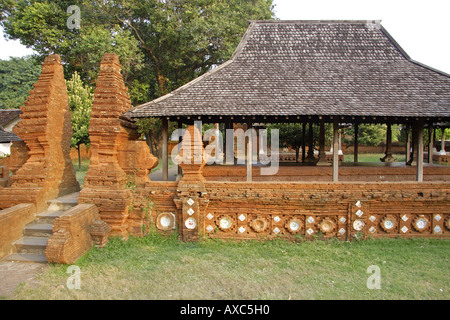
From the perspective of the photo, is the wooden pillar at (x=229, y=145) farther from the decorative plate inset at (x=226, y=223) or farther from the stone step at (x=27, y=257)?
the stone step at (x=27, y=257)

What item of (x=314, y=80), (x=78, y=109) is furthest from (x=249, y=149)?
(x=78, y=109)

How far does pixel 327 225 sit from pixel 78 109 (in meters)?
14.1

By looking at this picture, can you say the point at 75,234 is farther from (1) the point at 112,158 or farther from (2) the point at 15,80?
(2) the point at 15,80

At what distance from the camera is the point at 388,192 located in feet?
20.6

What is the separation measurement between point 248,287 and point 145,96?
54.4 ft

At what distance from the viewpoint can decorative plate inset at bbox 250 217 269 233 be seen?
248 inches

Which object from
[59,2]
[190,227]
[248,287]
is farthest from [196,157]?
[59,2]

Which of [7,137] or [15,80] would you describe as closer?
[7,137]

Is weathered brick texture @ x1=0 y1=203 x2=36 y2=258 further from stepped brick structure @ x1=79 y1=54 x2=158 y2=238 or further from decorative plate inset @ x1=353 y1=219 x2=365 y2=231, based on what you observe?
decorative plate inset @ x1=353 y1=219 x2=365 y2=231

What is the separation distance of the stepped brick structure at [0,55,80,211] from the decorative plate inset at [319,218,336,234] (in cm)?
614

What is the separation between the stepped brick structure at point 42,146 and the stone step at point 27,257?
1094mm

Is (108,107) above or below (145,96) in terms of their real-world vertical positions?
below

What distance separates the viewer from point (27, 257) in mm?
5156
